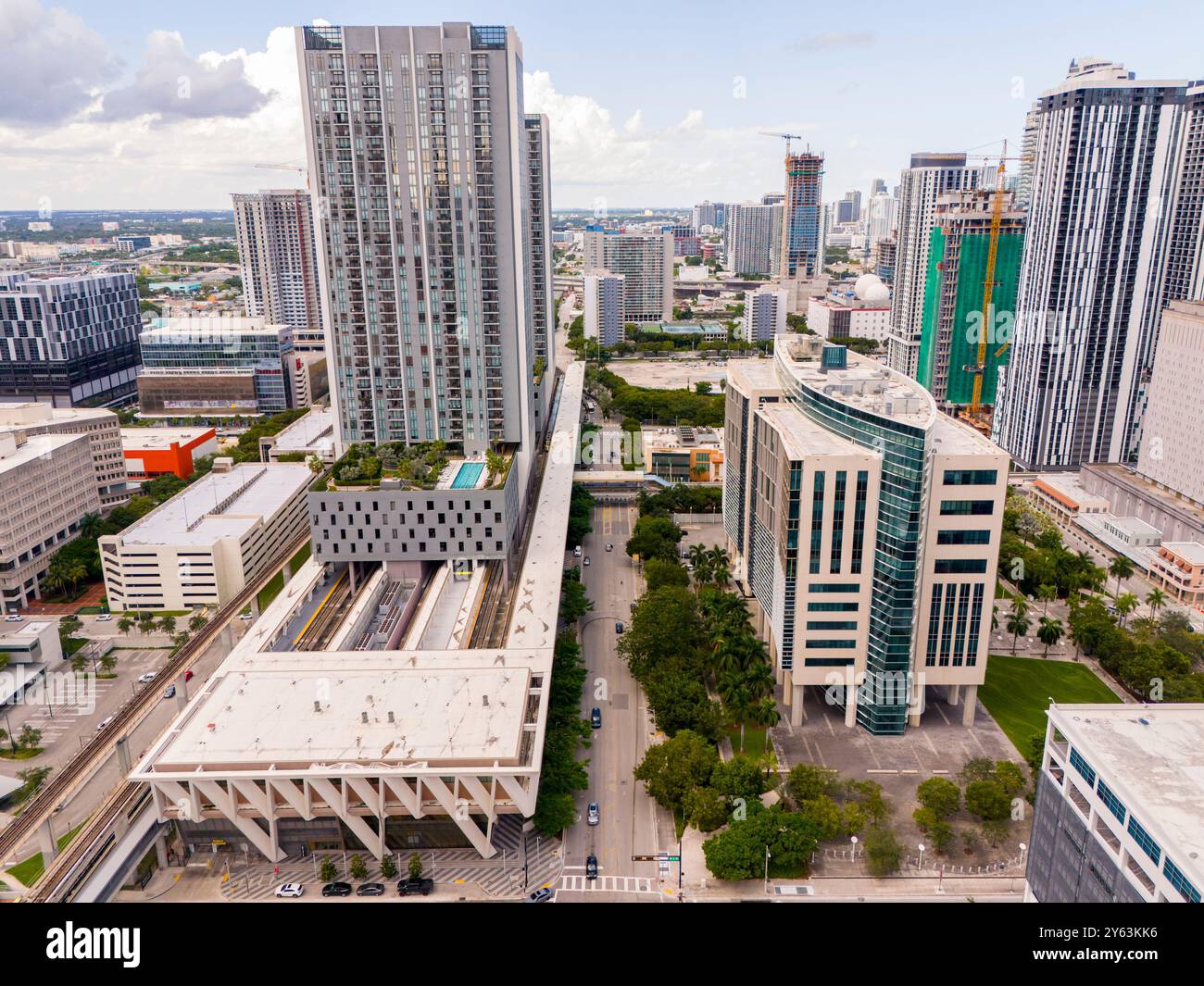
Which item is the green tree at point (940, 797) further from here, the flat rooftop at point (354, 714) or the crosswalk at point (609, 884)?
the flat rooftop at point (354, 714)

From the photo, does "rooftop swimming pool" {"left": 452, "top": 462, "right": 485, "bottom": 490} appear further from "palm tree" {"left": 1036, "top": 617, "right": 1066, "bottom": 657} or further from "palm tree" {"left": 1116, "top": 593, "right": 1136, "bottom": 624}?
"palm tree" {"left": 1116, "top": 593, "right": 1136, "bottom": 624}

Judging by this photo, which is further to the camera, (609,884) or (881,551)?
(881,551)

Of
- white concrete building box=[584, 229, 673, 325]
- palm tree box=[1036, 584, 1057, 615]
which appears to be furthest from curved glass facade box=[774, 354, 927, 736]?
white concrete building box=[584, 229, 673, 325]

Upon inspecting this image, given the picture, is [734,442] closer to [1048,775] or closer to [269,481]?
[1048,775]

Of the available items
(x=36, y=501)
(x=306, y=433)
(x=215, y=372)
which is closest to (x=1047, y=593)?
(x=36, y=501)

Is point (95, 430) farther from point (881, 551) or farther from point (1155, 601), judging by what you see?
point (1155, 601)
